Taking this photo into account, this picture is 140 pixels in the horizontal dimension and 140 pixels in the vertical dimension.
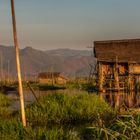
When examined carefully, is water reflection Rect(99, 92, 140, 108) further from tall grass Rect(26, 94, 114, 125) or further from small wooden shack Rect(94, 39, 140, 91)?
tall grass Rect(26, 94, 114, 125)

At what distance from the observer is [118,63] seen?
34.2 metres

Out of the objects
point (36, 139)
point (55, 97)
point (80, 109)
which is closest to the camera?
point (36, 139)

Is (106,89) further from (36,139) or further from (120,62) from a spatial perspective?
(36,139)

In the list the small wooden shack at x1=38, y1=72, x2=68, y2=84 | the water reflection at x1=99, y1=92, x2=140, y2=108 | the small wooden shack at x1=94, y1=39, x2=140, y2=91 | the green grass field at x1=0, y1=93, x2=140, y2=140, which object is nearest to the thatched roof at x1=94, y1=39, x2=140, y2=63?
the small wooden shack at x1=94, y1=39, x2=140, y2=91

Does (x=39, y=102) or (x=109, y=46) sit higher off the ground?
(x=109, y=46)

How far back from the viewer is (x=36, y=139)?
13336 mm

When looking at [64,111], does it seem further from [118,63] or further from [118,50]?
[118,50]

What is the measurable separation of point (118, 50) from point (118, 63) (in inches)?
41.3

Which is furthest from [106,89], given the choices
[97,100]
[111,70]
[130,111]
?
[130,111]

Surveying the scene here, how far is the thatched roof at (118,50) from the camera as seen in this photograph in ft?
110

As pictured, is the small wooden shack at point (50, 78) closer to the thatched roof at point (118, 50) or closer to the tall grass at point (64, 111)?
the thatched roof at point (118, 50)

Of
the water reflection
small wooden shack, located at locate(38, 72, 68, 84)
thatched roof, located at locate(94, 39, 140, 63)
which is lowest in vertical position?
small wooden shack, located at locate(38, 72, 68, 84)

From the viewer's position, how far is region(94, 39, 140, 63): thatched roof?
33634mm

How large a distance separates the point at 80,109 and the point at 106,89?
12160mm
